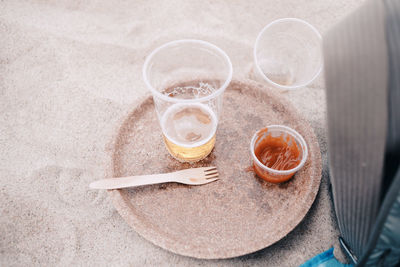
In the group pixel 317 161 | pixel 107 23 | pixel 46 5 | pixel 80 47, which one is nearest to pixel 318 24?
pixel 317 161

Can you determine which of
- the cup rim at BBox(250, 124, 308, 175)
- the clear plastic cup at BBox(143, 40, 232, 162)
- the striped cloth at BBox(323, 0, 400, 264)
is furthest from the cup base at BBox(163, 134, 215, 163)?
the striped cloth at BBox(323, 0, 400, 264)

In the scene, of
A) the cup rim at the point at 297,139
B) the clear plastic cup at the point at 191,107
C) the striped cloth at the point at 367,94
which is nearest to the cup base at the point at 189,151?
the clear plastic cup at the point at 191,107

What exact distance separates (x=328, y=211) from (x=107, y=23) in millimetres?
1358

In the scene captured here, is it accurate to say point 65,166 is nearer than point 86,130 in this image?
Yes

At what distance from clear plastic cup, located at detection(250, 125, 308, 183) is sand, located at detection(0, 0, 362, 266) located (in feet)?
0.72

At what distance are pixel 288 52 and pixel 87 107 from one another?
0.93m

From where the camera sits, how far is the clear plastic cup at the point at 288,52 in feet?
4.15

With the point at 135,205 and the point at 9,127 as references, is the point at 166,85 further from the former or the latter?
the point at 9,127

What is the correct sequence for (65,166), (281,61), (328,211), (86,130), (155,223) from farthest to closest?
(281,61), (86,130), (65,166), (328,211), (155,223)

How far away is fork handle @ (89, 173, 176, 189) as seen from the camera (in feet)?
2.97

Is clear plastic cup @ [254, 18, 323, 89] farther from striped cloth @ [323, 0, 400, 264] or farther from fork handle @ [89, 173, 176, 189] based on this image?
striped cloth @ [323, 0, 400, 264]

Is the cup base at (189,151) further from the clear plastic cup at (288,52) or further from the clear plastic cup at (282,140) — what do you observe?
the clear plastic cup at (288,52)

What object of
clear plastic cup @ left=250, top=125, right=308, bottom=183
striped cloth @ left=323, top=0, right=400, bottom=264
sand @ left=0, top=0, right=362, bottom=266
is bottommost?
sand @ left=0, top=0, right=362, bottom=266

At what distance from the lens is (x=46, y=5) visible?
1626 millimetres
